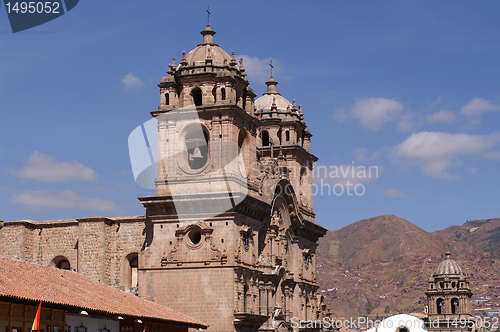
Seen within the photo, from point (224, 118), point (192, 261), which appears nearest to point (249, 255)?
point (192, 261)

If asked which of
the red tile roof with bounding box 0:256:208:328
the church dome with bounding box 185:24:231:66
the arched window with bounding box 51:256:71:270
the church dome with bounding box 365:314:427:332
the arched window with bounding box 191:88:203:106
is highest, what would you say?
the church dome with bounding box 185:24:231:66

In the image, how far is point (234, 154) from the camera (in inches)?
2090

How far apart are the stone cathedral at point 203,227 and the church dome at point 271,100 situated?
8.72m

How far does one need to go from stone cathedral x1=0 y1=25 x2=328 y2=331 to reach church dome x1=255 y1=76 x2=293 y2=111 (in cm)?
872

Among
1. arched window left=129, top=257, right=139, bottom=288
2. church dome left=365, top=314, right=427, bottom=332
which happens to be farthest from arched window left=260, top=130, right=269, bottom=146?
church dome left=365, top=314, right=427, bottom=332

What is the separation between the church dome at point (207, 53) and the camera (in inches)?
2185

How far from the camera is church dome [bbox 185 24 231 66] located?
5550 cm

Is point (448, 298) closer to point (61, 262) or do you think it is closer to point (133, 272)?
point (133, 272)

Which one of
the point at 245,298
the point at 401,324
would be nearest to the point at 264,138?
the point at 245,298

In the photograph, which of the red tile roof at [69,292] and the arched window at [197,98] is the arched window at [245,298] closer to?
the red tile roof at [69,292]

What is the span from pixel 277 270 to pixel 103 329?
1962 centimetres

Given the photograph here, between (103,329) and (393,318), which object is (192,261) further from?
(393,318)

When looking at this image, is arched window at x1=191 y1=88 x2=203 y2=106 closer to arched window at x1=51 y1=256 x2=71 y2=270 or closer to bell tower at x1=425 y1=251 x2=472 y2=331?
arched window at x1=51 y1=256 x2=71 y2=270

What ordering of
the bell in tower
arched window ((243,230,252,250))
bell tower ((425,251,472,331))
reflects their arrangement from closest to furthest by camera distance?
arched window ((243,230,252,250)) < the bell in tower < bell tower ((425,251,472,331))
